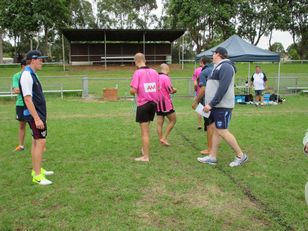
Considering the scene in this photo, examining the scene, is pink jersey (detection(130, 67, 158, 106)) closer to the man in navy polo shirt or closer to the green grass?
the green grass

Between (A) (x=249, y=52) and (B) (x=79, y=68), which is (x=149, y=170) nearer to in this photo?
(A) (x=249, y=52)

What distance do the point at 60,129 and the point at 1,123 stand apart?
78.9 inches

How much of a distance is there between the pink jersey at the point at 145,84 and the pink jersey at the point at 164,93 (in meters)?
1.12

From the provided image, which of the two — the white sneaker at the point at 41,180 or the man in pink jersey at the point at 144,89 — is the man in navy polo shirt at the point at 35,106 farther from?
the man in pink jersey at the point at 144,89

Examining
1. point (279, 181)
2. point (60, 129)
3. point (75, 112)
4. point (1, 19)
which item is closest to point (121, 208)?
point (279, 181)

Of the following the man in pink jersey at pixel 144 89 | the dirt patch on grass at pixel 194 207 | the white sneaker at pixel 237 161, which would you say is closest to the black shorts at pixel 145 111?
the man in pink jersey at pixel 144 89

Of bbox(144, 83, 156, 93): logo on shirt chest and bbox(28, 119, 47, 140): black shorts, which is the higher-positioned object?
bbox(144, 83, 156, 93): logo on shirt chest

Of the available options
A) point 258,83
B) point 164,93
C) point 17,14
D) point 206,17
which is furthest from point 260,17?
point 164,93

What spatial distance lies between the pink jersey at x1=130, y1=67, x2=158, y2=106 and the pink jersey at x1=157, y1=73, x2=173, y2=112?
112 cm

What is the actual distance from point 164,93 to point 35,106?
2.85 metres

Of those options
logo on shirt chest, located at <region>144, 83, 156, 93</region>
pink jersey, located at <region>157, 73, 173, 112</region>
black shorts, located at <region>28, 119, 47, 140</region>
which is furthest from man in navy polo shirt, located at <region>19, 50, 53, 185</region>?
pink jersey, located at <region>157, 73, 173, 112</region>

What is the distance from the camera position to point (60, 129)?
8820 mm

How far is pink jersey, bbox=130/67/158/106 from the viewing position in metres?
5.64

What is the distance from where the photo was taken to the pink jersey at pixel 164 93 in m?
6.87
